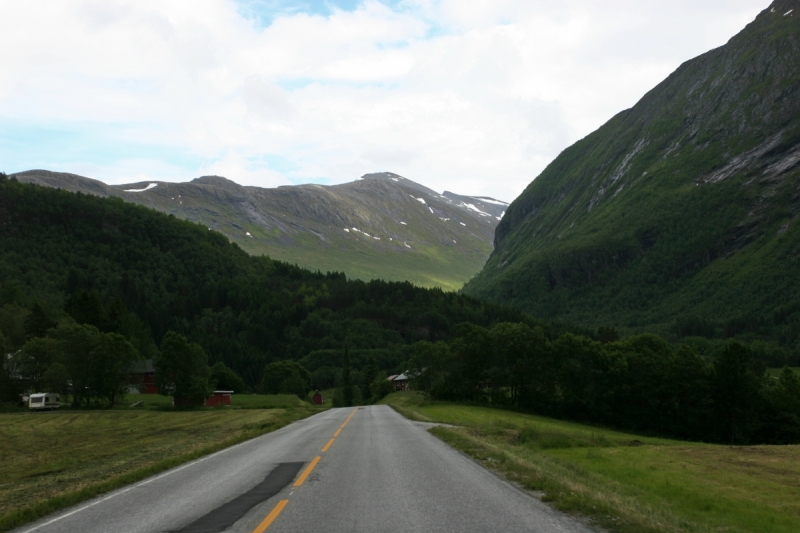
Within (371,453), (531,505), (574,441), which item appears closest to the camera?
(531,505)

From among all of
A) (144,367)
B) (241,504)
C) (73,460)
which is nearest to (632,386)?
(73,460)

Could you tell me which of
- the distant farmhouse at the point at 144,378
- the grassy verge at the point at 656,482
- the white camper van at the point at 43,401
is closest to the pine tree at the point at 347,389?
the distant farmhouse at the point at 144,378

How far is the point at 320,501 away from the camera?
527 inches

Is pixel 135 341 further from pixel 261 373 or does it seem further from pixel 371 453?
pixel 371 453

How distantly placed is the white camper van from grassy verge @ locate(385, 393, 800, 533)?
2524 inches

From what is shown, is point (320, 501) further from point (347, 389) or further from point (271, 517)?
point (347, 389)

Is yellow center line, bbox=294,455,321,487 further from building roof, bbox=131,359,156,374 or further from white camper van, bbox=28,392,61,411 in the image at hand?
building roof, bbox=131,359,156,374

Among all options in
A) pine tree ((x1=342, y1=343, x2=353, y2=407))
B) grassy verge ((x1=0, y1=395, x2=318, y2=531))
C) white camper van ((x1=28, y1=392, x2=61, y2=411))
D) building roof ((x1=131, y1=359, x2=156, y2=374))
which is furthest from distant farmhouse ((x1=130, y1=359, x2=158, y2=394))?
grassy verge ((x1=0, y1=395, x2=318, y2=531))

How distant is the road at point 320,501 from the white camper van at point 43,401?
221 ft

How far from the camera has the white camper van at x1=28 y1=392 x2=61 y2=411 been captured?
254 feet

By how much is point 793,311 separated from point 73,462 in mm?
214251

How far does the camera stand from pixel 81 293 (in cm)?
12125

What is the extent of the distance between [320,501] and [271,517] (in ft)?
5.57

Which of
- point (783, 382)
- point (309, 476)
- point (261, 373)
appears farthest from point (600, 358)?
point (261, 373)
